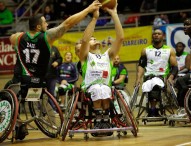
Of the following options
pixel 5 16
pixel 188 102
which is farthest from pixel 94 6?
pixel 5 16

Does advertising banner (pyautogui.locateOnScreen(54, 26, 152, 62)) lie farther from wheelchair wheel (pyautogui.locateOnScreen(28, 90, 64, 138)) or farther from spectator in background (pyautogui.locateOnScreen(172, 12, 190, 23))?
wheelchair wheel (pyautogui.locateOnScreen(28, 90, 64, 138))

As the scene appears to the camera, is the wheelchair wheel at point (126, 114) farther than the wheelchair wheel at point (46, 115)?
No

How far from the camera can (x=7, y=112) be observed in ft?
28.5

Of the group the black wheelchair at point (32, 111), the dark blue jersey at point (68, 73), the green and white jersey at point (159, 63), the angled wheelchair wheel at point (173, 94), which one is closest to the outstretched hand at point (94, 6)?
the black wheelchair at point (32, 111)

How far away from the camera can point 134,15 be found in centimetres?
1755

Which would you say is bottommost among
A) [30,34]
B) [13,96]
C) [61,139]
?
[61,139]

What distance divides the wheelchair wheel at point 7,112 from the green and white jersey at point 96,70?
114 cm

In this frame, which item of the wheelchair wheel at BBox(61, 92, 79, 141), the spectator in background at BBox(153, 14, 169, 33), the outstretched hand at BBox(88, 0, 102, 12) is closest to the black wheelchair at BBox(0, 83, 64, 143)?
the wheelchair wheel at BBox(61, 92, 79, 141)

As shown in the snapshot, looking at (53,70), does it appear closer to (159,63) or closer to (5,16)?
(159,63)

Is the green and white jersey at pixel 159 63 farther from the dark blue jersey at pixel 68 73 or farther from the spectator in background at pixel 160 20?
the spectator in background at pixel 160 20

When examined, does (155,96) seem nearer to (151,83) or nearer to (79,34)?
(151,83)

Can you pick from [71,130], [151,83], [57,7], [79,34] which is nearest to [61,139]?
[71,130]

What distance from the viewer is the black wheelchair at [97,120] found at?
8891 mm

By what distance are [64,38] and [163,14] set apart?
2.72 m
